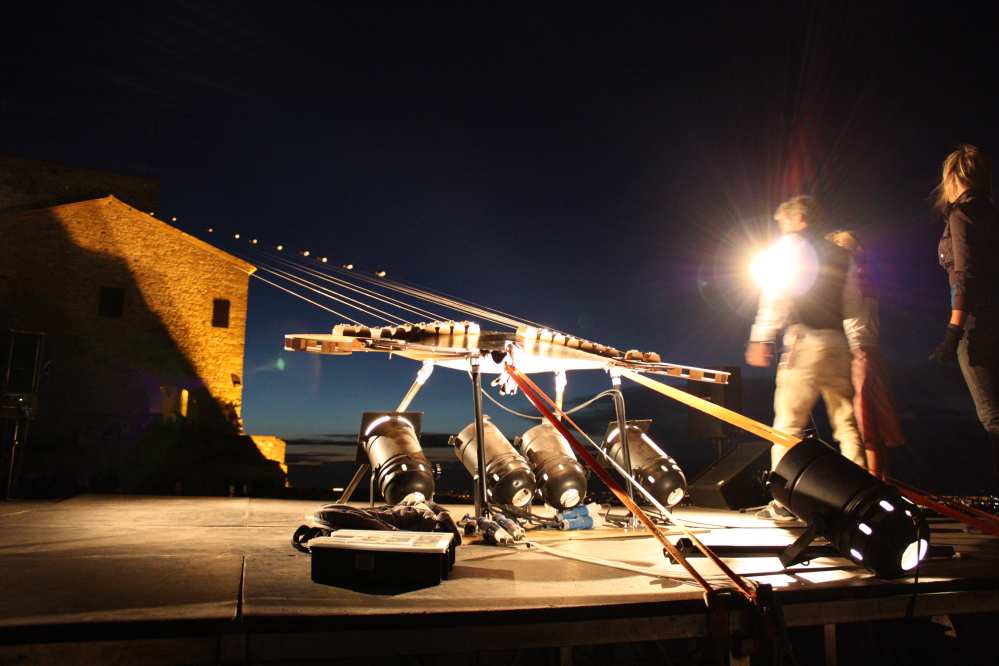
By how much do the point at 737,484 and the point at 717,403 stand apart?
3.39 feet

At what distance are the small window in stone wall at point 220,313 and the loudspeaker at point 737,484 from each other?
19201 mm

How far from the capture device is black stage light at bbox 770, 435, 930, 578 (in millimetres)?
2139

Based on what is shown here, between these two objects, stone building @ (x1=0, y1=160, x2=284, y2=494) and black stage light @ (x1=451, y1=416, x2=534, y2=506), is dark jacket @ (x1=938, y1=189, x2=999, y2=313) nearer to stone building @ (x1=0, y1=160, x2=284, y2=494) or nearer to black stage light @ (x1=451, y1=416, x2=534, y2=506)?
black stage light @ (x1=451, y1=416, x2=534, y2=506)

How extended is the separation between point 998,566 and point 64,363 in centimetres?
2169

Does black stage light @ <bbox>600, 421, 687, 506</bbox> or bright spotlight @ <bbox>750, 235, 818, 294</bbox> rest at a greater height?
bright spotlight @ <bbox>750, 235, 818, 294</bbox>

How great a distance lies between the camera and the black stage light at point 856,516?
2.14 metres

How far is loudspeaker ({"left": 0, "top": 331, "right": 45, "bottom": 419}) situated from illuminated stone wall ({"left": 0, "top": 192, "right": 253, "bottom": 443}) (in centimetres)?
1133

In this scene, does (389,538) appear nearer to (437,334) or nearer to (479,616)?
(479,616)

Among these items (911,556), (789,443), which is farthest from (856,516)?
(789,443)

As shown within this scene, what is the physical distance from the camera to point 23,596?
1796 millimetres

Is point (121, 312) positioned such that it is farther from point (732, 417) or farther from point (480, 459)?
point (732, 417)

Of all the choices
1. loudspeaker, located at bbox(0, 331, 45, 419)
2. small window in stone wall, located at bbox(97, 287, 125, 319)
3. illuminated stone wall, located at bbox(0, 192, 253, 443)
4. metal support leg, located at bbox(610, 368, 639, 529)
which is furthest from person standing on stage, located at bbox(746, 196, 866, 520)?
small window in stone wall, located at bbox(97, 287, 125, 319)

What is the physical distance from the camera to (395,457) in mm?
3787

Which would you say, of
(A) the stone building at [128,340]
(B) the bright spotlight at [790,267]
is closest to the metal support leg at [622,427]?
(B) the bright spotlight at [790,267]
